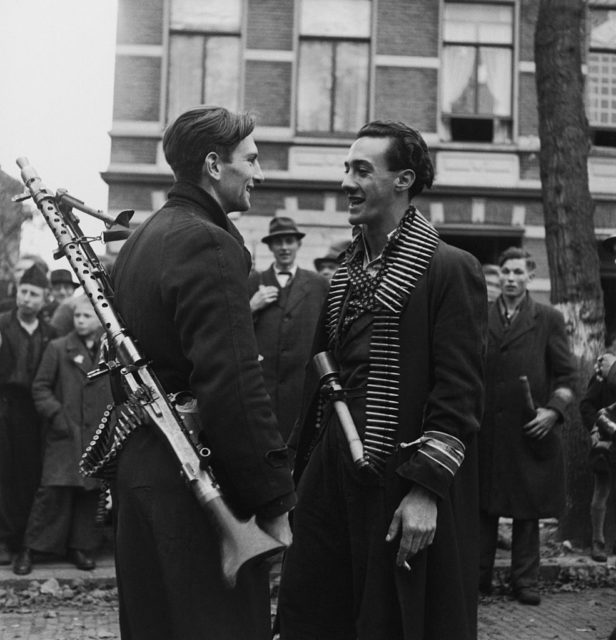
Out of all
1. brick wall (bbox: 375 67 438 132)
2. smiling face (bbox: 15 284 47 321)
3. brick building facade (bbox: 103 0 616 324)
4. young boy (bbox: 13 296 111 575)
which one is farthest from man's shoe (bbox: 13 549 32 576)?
brick wall (bbox: 375 67 438 132)

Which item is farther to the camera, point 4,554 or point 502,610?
point 4,554

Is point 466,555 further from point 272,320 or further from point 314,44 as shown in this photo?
point 314,44

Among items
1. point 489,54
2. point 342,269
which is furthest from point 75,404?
point 489,54

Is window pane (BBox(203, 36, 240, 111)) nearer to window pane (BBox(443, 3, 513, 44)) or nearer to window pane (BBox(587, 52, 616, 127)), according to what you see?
window pane (BBox(443, 3, 513, 44))

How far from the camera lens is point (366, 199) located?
3.80m

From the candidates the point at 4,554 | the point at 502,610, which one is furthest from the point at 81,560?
the point at 502,610

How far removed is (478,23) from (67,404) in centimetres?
1095

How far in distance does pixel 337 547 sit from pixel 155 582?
829 millimetres

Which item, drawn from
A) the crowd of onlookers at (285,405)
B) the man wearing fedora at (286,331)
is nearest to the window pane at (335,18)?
the crowd of onlookers at (285,405)

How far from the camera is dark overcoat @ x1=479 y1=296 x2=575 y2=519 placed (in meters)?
6.83

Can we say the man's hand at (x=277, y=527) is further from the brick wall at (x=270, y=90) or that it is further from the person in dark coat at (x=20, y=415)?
the brick wall at (x=270, y=90)

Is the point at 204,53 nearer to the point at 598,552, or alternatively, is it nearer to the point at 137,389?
the point at 598,552

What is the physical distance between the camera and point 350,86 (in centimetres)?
1617

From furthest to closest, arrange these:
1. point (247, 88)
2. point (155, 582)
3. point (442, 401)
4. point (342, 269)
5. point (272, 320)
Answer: point (247, 88)
point (272, 320)
point (342, 269)
point (442, 401)
point (155, 582)
